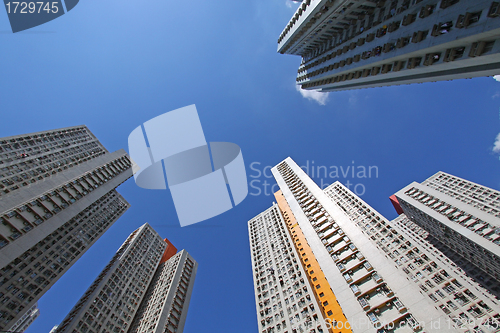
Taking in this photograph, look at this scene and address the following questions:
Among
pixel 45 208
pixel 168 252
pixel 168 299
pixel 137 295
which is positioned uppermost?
pixel 45 208

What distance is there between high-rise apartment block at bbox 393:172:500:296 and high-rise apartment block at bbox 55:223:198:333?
69.2m

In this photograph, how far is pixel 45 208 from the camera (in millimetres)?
24953

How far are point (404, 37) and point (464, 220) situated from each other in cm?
5368

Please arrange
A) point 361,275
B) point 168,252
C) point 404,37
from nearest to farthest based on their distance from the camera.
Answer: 1. point 361,275
2. point 404,37
3. point 168,252

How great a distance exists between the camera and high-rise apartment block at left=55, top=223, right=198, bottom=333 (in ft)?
128

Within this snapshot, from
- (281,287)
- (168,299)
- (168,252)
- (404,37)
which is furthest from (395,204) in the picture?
(168,252)

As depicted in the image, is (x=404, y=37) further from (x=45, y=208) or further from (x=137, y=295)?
(x=137, y=295)

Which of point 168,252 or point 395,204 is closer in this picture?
point 168,252

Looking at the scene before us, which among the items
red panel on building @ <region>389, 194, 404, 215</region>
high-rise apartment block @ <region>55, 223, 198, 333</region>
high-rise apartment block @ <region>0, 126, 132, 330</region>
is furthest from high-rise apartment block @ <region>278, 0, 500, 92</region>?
red panel on building @ <region>389, 194, 404, 215</region>

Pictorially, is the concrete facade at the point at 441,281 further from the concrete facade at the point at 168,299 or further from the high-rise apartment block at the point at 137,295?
the high-rise apartment block at the point at 137,295

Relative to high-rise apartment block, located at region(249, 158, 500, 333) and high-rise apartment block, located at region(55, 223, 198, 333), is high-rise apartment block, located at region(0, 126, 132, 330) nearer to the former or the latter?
high-rise apartment block, located at region(55, 223, 198, 333)

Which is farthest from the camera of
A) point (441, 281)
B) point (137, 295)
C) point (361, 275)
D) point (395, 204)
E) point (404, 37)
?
point (395, 204)

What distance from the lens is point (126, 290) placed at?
158ft

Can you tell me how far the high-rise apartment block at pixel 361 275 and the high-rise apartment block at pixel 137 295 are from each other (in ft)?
70.3
